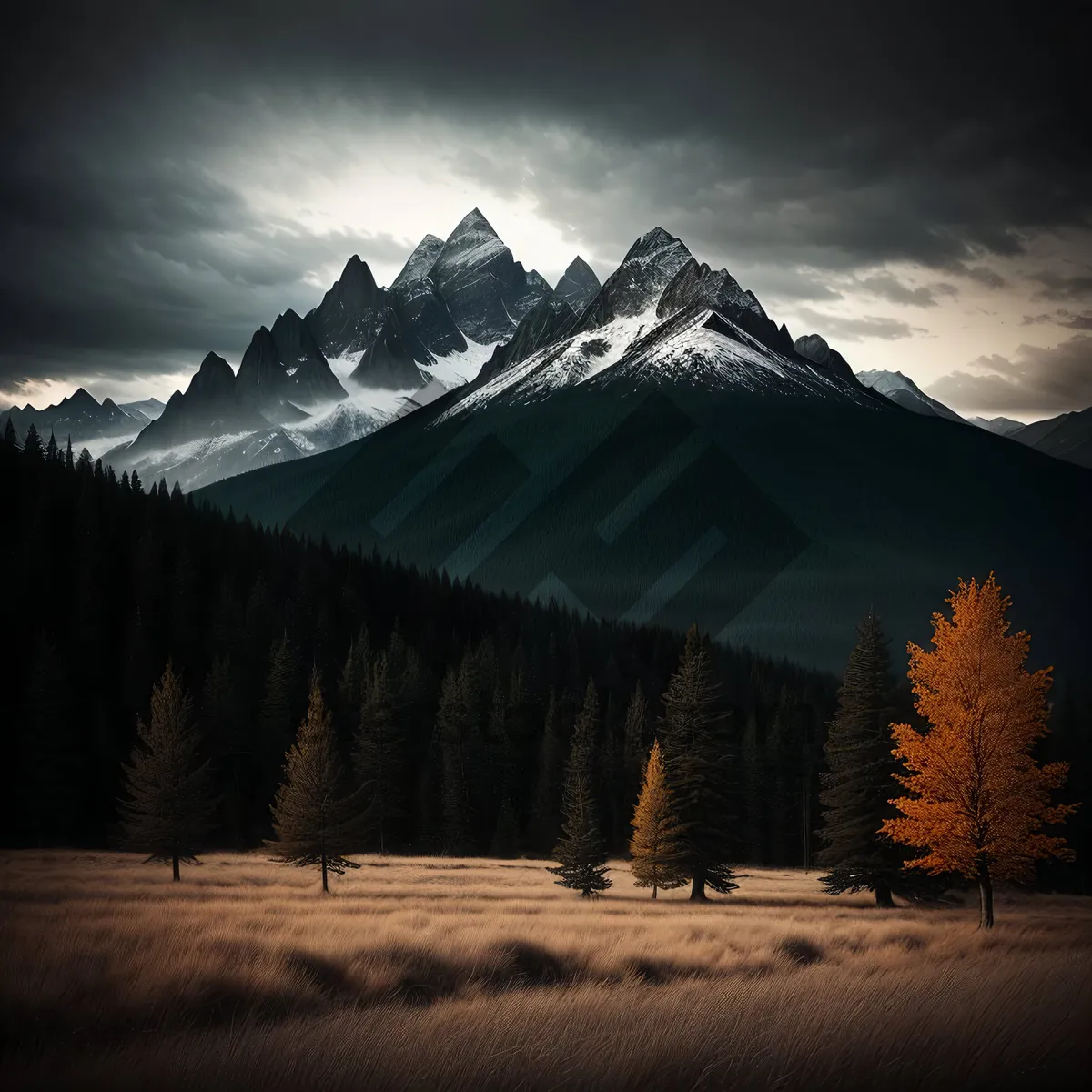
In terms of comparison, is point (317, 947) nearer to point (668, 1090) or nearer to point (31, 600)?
point (668, 1090)

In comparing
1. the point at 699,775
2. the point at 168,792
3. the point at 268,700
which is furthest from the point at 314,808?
the point at 268,700

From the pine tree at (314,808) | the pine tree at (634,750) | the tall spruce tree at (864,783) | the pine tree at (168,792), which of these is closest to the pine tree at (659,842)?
the tall spruce tree at (864,783)

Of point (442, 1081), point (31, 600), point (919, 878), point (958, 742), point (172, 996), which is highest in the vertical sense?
point (31, 600)

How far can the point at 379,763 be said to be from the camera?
62000 mm

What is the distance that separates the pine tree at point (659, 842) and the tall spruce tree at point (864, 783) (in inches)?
244

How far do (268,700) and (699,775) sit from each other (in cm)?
4798

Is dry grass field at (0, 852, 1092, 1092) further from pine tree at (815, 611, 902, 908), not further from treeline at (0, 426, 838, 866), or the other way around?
treeline at (0, 426, 838, 866)

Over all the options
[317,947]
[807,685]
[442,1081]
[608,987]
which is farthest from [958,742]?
[807,685]

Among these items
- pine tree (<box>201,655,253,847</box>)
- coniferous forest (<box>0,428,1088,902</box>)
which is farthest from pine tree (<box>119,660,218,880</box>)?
pine tree (<box>201,655,253,847</box>)

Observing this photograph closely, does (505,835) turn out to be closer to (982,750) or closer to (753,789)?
(753,789)

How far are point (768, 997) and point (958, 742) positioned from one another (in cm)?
1453

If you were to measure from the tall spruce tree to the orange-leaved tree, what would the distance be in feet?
35.6

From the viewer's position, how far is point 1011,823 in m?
21.3

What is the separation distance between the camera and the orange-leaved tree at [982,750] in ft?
69.3
